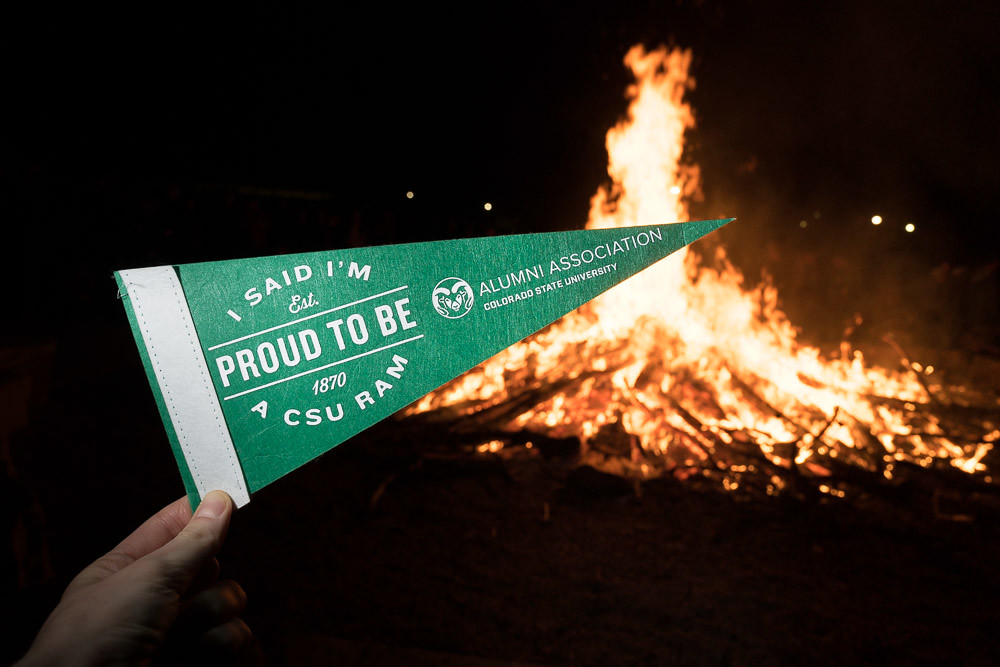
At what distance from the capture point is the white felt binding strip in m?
1.55

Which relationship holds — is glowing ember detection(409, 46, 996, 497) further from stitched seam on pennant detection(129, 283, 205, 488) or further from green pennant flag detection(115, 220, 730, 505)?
stitched seam on pennant detection(129, 283, 205, 488)

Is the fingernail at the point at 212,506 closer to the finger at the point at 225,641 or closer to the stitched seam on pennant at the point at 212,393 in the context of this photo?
the stitched seam on pennant at the point at 212,393

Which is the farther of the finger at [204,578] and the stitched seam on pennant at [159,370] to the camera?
the finger at [204,578]

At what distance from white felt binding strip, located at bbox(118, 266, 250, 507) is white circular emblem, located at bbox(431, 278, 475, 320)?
2.78 feet

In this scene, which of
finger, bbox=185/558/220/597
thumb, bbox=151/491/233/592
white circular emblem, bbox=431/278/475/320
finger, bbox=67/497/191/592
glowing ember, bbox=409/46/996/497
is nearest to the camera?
thumb, bbox=151/491/233/592

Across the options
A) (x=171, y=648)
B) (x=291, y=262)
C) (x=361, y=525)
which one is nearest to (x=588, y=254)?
(x=291, y=262)

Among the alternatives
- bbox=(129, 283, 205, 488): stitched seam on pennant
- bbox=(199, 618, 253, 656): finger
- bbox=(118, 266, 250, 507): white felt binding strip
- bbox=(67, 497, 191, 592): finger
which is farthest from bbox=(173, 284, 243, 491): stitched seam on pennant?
bbox=(199, 618, 253, 656): finger

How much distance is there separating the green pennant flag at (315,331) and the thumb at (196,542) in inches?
2.6

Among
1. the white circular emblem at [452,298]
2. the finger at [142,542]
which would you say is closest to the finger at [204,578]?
the finger at [142,542]

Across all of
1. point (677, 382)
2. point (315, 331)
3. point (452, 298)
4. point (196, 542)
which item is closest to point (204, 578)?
point (196, 542)

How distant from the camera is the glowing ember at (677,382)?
5.27 meters

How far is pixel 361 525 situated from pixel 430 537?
0.73 metres

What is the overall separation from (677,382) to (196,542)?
18.9 ft

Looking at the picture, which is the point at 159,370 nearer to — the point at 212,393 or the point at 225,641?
the point at 212,393
